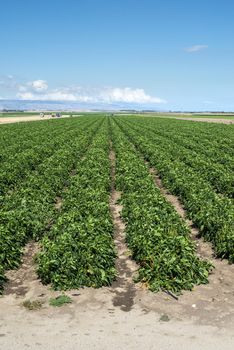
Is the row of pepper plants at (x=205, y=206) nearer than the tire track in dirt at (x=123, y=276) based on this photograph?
No

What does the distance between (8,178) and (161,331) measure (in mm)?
15004

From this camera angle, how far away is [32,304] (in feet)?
30.4

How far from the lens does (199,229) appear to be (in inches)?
563

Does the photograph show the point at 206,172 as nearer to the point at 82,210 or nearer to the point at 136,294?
the point at 82,210

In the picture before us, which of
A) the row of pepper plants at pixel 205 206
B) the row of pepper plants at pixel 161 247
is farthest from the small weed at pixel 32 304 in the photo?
the row of pepper plants at pixel 205 206

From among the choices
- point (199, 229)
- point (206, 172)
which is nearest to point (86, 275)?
point (199, 229)

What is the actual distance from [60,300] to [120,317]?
1.53m

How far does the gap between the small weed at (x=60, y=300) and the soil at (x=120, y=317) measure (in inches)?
5.0

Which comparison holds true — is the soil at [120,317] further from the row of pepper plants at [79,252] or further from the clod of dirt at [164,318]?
the row of pepper plants at [79,252]

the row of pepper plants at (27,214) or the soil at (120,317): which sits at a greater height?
the row of pepper plants at (27,214)

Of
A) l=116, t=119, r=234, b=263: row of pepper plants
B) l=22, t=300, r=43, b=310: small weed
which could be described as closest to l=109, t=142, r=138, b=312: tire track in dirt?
l=22, t=300, r=43, b=310: small weed

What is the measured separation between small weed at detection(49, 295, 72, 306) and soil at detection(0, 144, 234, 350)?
13 cm

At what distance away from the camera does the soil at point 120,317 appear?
7770 mm

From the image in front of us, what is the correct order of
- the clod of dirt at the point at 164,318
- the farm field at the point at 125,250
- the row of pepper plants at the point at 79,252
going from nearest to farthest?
1. the clod of dirt at the point at 164,318
2. the farm field at the point at 125,250
3. the row of pepper plants at the point at 79,252
